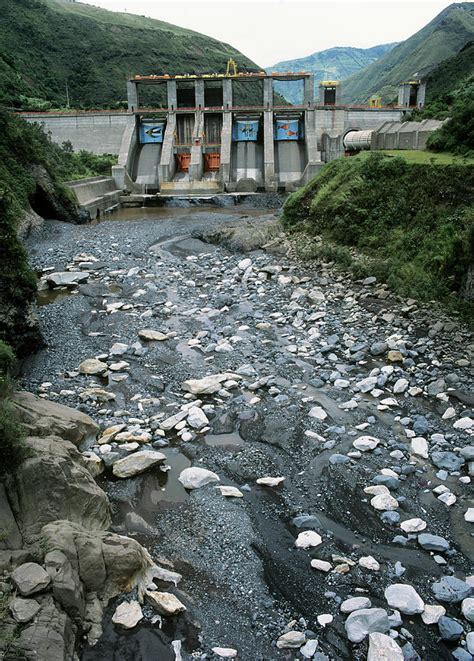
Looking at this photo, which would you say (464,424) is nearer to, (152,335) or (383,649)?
(383,649)

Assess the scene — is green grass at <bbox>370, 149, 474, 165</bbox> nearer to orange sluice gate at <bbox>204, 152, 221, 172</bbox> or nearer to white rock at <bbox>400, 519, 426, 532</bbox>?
white rock at <bbox>400, 519, 426, 532</bbox>

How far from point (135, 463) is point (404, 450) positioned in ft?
12.4

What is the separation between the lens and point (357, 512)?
6.19 metres

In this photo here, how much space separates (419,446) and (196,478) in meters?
3.20

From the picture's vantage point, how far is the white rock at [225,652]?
4355 millimetres

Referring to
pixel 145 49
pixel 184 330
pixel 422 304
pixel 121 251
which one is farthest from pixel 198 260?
pixel 145 49

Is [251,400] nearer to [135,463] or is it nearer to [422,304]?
[135,463]

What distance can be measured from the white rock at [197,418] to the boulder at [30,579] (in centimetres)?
397

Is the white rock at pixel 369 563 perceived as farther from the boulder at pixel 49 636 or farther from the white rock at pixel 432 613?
the boulder at pixel 49 636

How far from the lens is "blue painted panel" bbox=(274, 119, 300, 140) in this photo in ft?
Answer: 136

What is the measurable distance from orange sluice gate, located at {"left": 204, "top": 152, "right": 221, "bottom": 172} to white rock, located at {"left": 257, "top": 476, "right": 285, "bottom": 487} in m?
36.2

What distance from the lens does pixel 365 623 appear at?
15.2ft

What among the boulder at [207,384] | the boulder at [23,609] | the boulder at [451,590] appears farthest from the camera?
the boulder at [207,384]

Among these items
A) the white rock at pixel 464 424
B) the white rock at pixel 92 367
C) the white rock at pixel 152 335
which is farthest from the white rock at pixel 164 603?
the white rock at pixel 152 335
